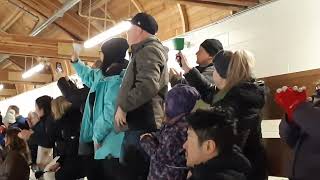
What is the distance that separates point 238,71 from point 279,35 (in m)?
2.27

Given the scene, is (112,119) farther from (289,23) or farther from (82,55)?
(82,55)

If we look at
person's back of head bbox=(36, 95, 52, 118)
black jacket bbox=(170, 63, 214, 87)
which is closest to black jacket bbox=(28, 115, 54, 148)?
person's back of head bbox=(36, 95, 52, 118)

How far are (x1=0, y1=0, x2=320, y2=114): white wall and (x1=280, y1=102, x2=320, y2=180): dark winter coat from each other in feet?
7.36

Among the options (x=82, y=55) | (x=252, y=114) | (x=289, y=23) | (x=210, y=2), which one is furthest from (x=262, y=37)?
(x=82, y=55)

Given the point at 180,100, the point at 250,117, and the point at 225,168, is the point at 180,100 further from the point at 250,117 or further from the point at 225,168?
the point at 225,168

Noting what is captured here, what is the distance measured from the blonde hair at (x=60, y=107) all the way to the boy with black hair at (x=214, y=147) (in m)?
2.04

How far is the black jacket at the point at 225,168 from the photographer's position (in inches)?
81.7

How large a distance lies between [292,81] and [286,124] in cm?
53

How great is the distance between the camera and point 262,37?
4.73m

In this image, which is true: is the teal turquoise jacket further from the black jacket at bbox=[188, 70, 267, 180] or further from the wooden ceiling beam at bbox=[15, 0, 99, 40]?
the wooden ceiling beam at bbox=[15, 0, 99, 40]

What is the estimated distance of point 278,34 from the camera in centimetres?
450

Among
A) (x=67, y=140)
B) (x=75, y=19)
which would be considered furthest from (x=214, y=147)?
(x=75, y=19)

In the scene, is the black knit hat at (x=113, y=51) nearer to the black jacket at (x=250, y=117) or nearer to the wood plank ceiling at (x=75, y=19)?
the black jacket at (x=250, y=117)

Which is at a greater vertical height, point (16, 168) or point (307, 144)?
point (307, 144)
